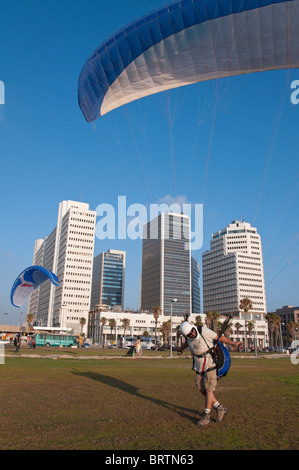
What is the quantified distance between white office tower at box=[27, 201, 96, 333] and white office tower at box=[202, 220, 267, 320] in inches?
2913

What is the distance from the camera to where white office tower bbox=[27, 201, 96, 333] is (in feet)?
448

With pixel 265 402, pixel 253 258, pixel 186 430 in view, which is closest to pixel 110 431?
pixel 186 430

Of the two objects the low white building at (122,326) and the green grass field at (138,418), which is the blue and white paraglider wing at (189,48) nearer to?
the green grass field at (138,418)

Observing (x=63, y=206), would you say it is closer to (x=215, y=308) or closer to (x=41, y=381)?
(x=215, y=308)

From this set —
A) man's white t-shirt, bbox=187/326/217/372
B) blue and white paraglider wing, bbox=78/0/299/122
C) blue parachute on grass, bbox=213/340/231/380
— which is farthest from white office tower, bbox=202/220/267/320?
man's white t-shirt, bbox=187/326/217/372

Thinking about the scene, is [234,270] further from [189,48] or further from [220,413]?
[220,413]

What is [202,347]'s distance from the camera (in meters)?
7.14

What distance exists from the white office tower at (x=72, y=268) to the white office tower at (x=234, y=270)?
74.0 metres

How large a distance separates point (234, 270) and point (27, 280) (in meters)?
137

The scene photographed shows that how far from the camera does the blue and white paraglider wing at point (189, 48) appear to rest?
46.4ft

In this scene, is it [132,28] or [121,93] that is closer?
[132,28]

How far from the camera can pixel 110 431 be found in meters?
5.58

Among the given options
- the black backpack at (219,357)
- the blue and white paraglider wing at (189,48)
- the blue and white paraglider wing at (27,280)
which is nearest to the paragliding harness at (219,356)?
the black backpack at (219,357)

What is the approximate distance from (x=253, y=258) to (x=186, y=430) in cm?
18121
